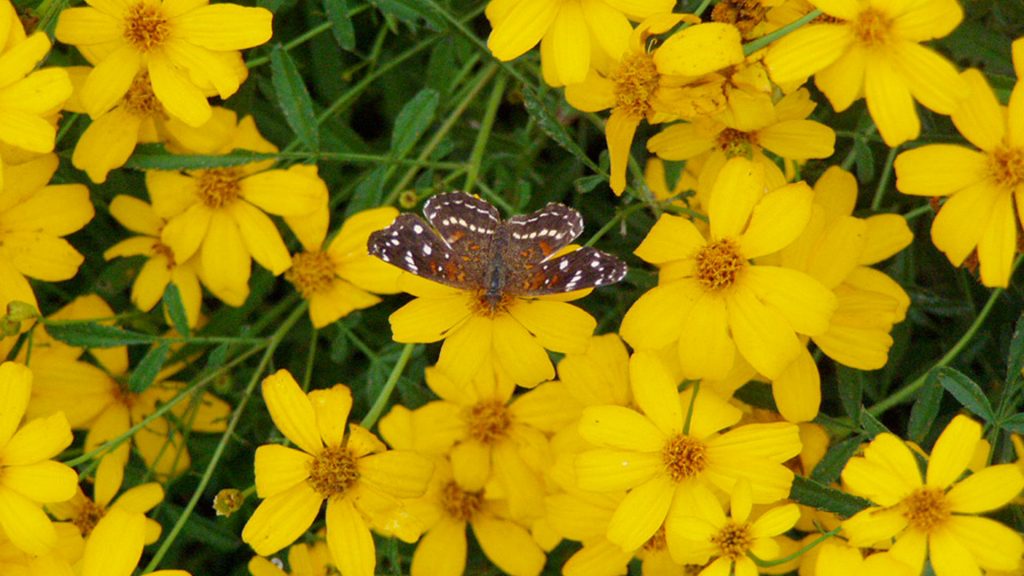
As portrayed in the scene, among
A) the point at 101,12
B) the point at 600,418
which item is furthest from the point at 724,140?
the point at 101,12

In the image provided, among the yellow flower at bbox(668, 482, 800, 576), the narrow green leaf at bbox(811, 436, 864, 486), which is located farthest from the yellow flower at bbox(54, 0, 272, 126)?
the narrow green leaf at bbox(811, 436, 864, 486)

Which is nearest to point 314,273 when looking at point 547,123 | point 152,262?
point 152,262

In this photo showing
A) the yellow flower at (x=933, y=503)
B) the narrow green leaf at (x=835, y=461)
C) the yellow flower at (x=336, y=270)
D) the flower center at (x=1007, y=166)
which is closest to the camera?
the yellow flower at (x=933, y=503)

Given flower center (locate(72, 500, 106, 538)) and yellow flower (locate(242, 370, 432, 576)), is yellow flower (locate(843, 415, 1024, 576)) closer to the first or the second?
yellow flower (locate(242, 370, 432, 576))

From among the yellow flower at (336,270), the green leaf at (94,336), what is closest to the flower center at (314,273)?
the yellow flower at (336,270)

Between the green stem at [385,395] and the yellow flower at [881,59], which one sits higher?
the yellow flower at [881,59]

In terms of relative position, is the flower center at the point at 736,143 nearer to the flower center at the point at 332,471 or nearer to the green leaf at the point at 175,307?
the flower center at the point at 332,471

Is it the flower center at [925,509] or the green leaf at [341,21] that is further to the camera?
the green leaf at [341,21]
